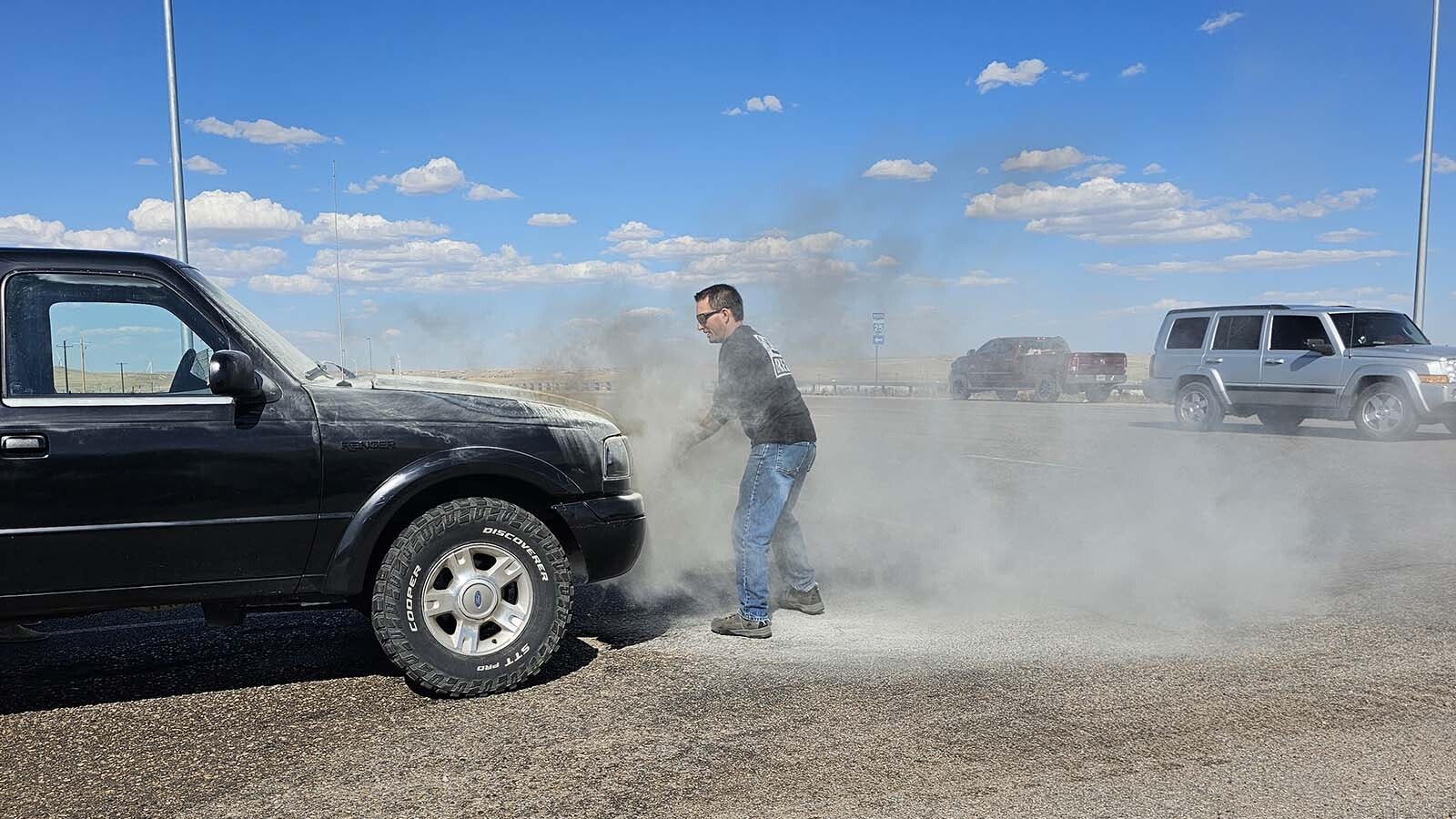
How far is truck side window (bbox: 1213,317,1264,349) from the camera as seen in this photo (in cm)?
1658

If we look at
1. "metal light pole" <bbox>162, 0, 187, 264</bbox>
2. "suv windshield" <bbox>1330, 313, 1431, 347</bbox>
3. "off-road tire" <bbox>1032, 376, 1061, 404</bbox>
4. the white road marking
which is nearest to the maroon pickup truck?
"off-road tire" <bbox>1032, 376, 1061, 404</bbox>

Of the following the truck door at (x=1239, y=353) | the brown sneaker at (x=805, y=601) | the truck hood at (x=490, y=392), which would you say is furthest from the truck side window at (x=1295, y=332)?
the truck hood at (x=490, y=392)

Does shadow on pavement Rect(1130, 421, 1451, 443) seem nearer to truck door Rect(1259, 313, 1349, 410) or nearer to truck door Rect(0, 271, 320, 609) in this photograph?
truck door Rect(1259, 313, 1349, 410)

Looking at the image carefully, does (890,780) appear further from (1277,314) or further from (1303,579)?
(1277,314)

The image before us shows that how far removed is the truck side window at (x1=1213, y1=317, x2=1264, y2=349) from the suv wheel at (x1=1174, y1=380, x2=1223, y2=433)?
2.48 ft

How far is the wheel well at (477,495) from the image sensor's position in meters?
4.59

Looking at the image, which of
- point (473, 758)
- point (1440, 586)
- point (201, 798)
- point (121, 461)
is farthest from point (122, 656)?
point (1440, 586)

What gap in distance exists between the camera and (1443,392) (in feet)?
47.6

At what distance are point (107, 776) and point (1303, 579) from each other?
260 inches

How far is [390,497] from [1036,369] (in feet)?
86.0

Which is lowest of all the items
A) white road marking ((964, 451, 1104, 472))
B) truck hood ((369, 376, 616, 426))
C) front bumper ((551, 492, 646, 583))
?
white road marking ((964, 451, 1104, 472))

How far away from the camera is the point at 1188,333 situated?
17703mm

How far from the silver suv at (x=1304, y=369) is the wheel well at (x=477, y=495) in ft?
47.2

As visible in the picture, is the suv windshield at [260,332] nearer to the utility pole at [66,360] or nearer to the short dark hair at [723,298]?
the utility pole at [66,360]
